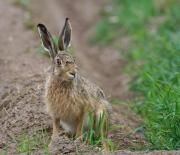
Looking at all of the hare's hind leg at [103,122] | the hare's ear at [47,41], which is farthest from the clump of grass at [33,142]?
the hare's ear at [47,41]

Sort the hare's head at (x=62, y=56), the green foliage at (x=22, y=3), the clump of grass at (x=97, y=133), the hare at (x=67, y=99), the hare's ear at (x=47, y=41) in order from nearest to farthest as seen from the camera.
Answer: the hare's head at (x=62, y=56)
the clump of grass at (x=97, y=133)
the hare at (x=67, y=99)
the hare's ear at (x=47, y=41)
the green foliage at (x=22, y=3)

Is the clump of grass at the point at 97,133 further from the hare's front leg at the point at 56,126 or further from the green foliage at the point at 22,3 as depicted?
the green foliage at the point at 22,3

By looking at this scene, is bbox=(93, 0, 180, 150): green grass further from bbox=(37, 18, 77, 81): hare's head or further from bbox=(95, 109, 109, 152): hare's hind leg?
bbox=(37, 18, 77, 81): hare's head

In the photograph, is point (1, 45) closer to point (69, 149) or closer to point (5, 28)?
point (5, 28)

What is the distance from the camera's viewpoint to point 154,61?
31.2 feet

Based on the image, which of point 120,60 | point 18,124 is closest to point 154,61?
point 120,60

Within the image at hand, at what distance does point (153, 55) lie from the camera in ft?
32.6

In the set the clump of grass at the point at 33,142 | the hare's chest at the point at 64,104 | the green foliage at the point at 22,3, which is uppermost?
the green foliage at the point at 22,3

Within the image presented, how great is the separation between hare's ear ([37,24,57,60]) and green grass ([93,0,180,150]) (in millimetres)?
1220

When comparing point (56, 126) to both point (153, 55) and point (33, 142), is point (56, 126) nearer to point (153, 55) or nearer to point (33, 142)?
point (33, 142)

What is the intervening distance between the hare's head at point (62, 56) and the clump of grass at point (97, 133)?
1.74 feet

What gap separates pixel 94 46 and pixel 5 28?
2308 millimetres

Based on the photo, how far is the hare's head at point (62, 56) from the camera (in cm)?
617

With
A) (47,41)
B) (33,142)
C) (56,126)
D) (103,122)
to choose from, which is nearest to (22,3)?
(47,41)
